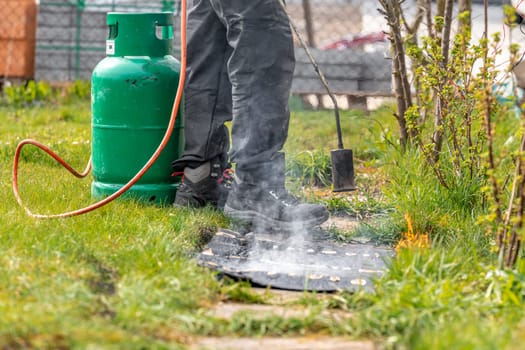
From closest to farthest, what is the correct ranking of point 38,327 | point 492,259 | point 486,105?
point 38,327 < point 486,105 < point 492,259

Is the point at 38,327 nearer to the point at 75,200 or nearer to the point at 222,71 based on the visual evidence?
the point at 75,200

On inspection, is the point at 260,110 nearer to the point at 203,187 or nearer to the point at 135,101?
the point at 203,187

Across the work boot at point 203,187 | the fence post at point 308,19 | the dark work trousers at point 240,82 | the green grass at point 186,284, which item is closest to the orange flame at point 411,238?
the green grass at point 186,284

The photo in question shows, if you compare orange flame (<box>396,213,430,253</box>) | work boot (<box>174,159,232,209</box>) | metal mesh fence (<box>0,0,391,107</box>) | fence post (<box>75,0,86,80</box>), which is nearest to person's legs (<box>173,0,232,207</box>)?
work boot (<box>174,159,232,209</box>)

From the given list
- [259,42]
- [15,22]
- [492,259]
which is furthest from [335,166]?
[15,22]

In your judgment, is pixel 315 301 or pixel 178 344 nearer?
pixel 178 344

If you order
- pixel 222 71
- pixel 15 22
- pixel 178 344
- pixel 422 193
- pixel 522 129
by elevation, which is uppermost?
pixel 15 22

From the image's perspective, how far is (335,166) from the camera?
3635 millimetres

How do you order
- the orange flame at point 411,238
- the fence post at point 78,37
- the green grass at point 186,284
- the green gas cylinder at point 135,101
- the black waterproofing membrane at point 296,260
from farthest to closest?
the fence post at point 78,37, the green gas cylinder at point 135,101, the orange flame at point 411,238, the black waterproofing membrane at point 296,260, the green grass at point 186,284

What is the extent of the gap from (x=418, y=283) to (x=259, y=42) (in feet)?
4.49

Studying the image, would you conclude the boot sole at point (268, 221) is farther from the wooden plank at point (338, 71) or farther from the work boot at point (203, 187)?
the wooden plank at point (338, 71)

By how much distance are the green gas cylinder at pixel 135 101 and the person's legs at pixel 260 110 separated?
366 mm

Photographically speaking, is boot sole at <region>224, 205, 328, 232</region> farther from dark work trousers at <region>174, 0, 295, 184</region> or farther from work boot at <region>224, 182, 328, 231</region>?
dark work trousers at <region>174, 0, 295, 184</region>

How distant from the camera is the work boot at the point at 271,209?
134 inches
